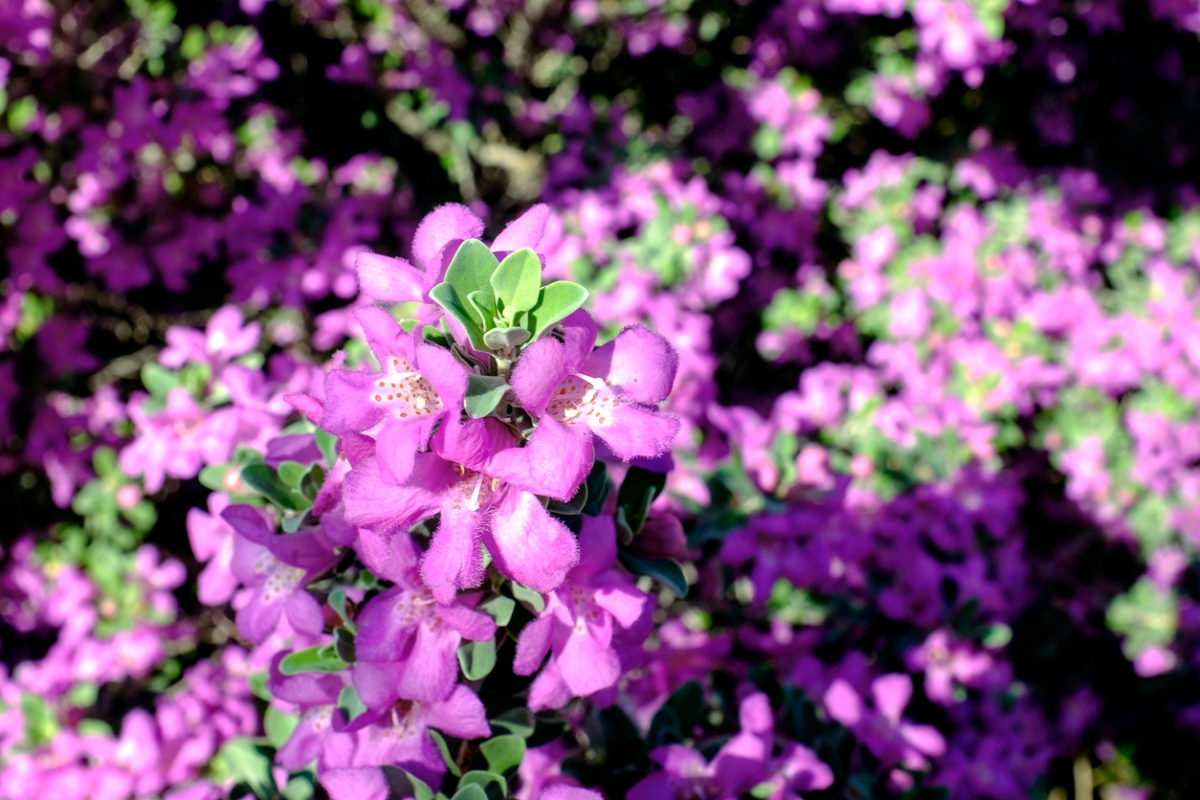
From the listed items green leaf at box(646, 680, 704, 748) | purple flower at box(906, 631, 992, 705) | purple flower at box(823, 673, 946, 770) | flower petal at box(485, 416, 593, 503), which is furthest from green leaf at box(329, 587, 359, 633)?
purple flower at box(906, 631, 992, 705)

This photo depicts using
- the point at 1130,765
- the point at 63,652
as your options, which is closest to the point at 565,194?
the point at 63,652

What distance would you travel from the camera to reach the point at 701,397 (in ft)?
7.30

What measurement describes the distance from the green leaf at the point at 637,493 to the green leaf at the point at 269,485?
1.43ft

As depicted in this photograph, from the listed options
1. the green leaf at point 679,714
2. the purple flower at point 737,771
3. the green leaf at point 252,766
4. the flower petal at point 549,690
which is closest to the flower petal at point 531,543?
the flower petal at point 549,690

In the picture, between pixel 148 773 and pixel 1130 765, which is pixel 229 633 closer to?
pixel 148 773

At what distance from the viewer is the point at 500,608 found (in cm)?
93

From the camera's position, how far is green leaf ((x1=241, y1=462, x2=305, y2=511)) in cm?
108

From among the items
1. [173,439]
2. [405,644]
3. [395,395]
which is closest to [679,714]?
[405,644]

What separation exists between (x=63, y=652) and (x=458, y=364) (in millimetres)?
2027

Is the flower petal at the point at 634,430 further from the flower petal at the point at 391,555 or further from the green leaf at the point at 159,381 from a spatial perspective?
the green leaf at the point at 159,381

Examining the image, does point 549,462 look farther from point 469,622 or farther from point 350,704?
point 350,704

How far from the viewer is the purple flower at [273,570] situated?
0.99 metres

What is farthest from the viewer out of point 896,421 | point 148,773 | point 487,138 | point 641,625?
point 487,138

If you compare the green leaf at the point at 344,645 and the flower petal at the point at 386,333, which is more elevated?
the flower petal at the point at 386,333
